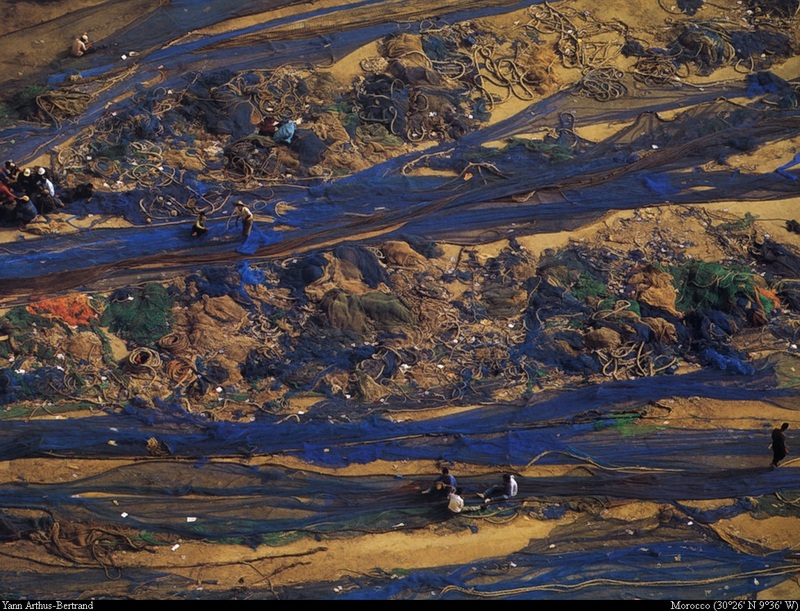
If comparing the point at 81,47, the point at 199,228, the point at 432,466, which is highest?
the point at 81,47

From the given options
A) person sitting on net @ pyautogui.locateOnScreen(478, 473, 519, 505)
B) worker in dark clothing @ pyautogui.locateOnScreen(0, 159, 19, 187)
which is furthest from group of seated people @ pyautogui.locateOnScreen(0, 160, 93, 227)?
person sitting on net @ pyautogui.locateOnScreen(478, 473, 519, 505)

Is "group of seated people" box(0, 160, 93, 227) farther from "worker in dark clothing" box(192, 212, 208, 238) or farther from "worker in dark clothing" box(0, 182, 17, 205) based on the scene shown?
"worker in dark clothing" box(192, 212, 208, 238)

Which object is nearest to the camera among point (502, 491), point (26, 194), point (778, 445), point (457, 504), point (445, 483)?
point (457, 504)

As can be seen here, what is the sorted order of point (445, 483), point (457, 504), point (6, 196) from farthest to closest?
point (6, 196) → point (445, 483) → point (457, 504)

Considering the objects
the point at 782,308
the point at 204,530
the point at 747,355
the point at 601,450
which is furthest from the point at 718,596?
the point at 204,530

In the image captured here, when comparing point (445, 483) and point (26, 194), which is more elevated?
point (26, 194)

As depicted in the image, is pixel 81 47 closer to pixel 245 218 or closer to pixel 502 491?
pixel 245 218

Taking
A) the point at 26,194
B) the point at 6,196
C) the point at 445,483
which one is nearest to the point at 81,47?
the point at 26,194

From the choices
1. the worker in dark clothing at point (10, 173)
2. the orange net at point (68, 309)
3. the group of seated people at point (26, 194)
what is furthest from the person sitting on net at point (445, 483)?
the worker in dark clothing at point (10, 173)
